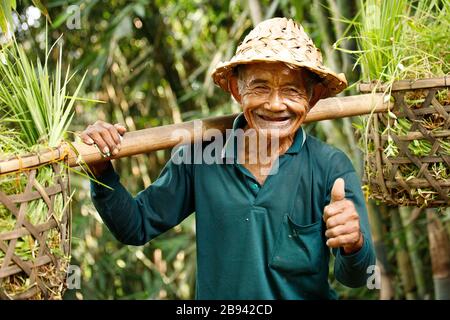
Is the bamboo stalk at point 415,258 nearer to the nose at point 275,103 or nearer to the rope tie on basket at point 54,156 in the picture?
the nose at point 275,103

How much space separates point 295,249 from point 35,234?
24.9 inches

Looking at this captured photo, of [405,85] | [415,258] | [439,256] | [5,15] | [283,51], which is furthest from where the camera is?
[415,258]

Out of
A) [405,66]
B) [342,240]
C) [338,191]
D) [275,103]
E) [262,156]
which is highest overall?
[405,66]

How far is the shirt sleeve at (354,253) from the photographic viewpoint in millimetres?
1771

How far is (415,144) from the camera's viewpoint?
1963 millimetres

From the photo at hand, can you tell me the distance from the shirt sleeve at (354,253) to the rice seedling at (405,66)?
124 mm

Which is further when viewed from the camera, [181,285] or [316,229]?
[181,285]

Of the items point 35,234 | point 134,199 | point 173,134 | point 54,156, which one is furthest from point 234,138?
point 35,234

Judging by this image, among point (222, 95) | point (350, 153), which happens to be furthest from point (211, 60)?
point (350, 153)

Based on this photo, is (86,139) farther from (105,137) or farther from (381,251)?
(381,251)

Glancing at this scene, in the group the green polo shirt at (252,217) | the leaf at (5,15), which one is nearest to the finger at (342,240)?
the green polo shirt at (252,217)
